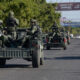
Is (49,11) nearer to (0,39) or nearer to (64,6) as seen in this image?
(64,6)

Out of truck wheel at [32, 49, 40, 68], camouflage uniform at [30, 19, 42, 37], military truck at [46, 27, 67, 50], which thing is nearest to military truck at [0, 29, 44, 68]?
truck wheel at [32, 49, 40, 68]

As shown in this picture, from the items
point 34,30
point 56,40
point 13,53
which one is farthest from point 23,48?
point 56,40

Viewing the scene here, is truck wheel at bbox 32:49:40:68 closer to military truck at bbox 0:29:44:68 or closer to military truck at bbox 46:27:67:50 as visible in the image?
military truck at bbox 0:29:44:68

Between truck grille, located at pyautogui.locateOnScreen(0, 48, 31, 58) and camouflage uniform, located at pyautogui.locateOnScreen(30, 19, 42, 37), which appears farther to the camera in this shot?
camouflage uniform, located at pyautogui.locateOnScreen(30, 19, 42, 37)

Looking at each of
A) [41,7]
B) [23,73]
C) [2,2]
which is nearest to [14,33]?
[23,73]

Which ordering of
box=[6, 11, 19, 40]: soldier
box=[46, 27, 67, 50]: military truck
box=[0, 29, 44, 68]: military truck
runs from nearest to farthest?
1. box=[0, 29, 44, 68]: military truck
2. box=[6, 11, 19, 40]: soldier
3. box=[46, 27, 67, 50]: military truck

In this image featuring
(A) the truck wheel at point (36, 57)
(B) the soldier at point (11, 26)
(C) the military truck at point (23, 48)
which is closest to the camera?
(A) the truck wheel at point (36, 57)

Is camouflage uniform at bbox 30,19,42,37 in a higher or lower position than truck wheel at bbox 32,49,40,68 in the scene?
higher

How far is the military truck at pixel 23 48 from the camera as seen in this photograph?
18469 millimetres

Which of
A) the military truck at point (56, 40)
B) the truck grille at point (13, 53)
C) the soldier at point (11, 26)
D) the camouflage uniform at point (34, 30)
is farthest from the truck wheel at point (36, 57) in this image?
the military truck at point (56, 40)

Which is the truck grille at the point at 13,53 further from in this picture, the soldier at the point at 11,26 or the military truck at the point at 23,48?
the soldier at the point at 11,26

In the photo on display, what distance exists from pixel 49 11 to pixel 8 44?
4843 cm

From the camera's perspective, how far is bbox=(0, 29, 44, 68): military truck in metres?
18.5

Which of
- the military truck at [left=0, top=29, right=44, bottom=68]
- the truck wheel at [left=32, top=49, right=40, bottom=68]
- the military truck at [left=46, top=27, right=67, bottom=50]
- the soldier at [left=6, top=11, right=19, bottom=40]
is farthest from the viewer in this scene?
the military truck at [left=46, top=27, right=67, bottom=50]
